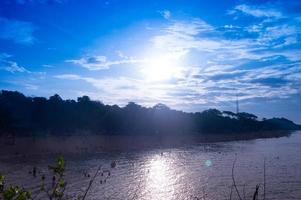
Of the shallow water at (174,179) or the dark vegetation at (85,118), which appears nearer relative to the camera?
the shallow water at (174,179)

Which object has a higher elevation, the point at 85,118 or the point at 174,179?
the point at 85,118

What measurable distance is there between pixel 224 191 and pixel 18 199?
60.0ft

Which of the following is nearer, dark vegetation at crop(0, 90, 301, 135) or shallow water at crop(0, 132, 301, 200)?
shallow water at crop(0, 132, 301, 200)

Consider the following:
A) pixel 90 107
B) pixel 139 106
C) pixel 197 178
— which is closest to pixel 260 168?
pixel 197 178

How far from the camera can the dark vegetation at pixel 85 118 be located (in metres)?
61.4

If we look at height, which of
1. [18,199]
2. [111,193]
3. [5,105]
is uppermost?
[5,105]

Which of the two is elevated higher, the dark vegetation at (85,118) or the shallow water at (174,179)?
the dark vegetation at (85,118)

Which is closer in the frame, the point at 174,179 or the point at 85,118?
the point at 174,179

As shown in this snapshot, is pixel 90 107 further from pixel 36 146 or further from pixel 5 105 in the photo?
pixel 36 146

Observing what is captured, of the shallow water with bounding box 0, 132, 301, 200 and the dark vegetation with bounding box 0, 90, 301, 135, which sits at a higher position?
the dark vegetation with bounding box 0, 90, 301, 135

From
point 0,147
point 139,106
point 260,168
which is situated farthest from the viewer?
point 139,106

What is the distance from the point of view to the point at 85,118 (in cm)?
7094

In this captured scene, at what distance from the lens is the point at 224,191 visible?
68.3ft

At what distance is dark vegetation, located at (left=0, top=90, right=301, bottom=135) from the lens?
2416 inches
